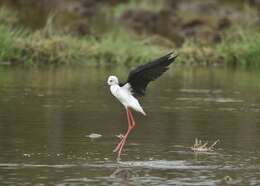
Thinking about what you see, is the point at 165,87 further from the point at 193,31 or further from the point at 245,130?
the point at 193,31

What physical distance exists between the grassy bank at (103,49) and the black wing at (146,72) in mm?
17160

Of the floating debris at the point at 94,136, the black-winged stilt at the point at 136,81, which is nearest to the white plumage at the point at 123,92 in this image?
the black-winged stilt at the point at 136,81

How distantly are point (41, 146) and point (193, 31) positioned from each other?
3142cm

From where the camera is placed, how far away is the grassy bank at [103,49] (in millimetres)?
33344

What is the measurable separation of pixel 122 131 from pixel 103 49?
16551mm

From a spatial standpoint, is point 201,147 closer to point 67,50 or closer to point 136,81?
point 136,81

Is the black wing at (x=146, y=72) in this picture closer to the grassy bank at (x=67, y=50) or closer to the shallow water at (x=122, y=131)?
the shallow water at (x=122, y=131)

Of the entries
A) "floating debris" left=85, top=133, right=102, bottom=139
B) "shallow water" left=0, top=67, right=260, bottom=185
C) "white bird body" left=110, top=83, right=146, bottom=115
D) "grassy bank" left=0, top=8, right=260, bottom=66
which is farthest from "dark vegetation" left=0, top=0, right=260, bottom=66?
"white bird body" left=110, top=83, right=146, bottom=115

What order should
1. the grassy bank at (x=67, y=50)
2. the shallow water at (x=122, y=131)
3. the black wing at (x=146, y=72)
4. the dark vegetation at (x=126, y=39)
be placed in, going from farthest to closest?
the dark vegetation at (x=126, y=39), the grassy bank at (x=67, y=50), the black wing at (x=146, y=72), the shallow water at (x=122, y=131)

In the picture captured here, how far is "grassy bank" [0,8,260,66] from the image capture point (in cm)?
3334

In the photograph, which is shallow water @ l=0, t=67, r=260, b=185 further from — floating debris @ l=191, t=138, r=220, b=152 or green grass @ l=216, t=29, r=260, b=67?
green grass @ l=216, t=29, r=260, b=67

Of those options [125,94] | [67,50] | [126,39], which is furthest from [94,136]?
[126,39]

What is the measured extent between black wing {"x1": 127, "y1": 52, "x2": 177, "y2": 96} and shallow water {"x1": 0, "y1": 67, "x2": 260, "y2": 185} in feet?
3.14

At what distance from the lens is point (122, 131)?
18344 mm
